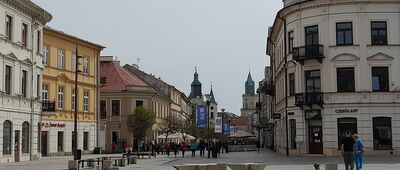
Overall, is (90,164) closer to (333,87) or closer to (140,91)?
(333,87)

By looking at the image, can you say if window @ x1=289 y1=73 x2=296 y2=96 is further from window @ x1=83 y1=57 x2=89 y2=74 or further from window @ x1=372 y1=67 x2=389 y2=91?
window @ x1=83 y1=57 x2=89 y2=74

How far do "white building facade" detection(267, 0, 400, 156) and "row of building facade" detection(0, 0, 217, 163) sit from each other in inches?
664

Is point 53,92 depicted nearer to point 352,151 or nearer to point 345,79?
point 345,79

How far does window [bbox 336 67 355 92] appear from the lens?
43125 mm

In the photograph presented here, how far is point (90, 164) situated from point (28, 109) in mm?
10585

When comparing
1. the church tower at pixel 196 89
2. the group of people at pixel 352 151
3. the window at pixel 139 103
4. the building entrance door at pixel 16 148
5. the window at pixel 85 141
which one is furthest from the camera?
the church tower at pixel 196 89

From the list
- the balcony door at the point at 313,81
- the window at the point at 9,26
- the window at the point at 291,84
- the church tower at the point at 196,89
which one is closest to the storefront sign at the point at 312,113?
the balcony door at the point at 313,81

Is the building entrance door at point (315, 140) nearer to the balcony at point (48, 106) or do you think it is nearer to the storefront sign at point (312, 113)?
the storefront sign at point (312, 113)

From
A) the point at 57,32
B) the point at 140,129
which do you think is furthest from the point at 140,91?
the point at 57,32

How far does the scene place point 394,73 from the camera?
42625 mm

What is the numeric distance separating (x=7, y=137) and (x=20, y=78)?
13.6 feet

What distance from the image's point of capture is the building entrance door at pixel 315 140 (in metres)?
43.9

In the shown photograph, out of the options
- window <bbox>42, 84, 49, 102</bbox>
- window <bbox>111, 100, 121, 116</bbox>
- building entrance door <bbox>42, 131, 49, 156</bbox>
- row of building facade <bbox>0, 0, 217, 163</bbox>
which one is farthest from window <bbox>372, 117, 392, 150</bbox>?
window <bbox>111, 100, 121, 116</bbox>

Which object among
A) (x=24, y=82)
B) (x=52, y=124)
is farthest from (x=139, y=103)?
(x=24, y=82)
